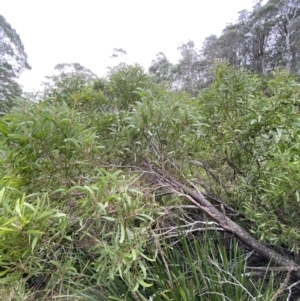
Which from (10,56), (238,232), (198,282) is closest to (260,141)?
(238,232)

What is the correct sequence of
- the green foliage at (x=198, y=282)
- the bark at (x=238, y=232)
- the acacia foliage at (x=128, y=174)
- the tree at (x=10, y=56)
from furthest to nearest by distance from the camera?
the tree at (x=10, y=56)
the bark at (x=238, y=232)
the green foliage at (x=198, y=282)
the acacia foliage at (x=128, y=174)

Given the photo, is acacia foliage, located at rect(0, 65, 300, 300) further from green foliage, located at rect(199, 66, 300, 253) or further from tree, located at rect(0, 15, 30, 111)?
tree, located at rect(0, 15, 30, 111)

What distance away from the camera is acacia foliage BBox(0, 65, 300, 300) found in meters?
0.84

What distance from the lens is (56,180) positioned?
1.10 m

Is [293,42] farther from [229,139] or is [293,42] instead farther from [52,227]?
[52,227]

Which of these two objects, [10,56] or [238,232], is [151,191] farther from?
[10,56]

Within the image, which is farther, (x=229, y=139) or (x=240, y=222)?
(x=240, y=222)

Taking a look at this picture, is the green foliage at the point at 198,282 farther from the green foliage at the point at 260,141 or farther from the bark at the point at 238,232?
the green foliage at the point at 260,141

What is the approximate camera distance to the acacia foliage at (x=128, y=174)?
84 cm

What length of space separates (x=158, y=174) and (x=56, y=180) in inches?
24.0

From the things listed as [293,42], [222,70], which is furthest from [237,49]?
[222,70]

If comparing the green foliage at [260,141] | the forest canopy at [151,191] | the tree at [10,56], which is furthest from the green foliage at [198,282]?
the tree at [10,56]

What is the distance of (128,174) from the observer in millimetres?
1327

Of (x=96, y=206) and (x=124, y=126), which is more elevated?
(x=124, y=126)
